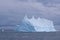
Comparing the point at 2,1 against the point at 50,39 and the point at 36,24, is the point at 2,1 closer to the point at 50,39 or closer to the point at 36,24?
the point at 36,24

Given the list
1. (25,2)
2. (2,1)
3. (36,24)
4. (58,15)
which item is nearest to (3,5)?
(2,1)

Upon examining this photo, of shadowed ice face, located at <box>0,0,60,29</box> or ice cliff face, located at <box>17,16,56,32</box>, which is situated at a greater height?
shadowed ice face, located at <box>0,0,60,29</box>

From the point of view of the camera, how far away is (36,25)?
10.8 feet

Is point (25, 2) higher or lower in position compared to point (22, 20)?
higher

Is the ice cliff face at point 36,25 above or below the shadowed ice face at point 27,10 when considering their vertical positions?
below

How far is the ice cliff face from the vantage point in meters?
3.27

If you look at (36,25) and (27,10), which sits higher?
(27,10)

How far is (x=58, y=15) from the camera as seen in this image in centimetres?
332

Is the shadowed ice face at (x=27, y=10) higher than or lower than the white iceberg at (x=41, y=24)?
higher

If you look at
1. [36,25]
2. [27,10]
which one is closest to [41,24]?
[36,25]

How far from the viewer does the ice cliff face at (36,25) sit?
129 inches

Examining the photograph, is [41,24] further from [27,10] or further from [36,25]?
[27,10]

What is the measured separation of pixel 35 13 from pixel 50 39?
0.44 metres

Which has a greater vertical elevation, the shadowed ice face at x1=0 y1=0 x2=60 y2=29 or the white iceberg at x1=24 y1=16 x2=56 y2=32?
the shadowed ice face at x1=0 y1=0 x2=60 y2=29
